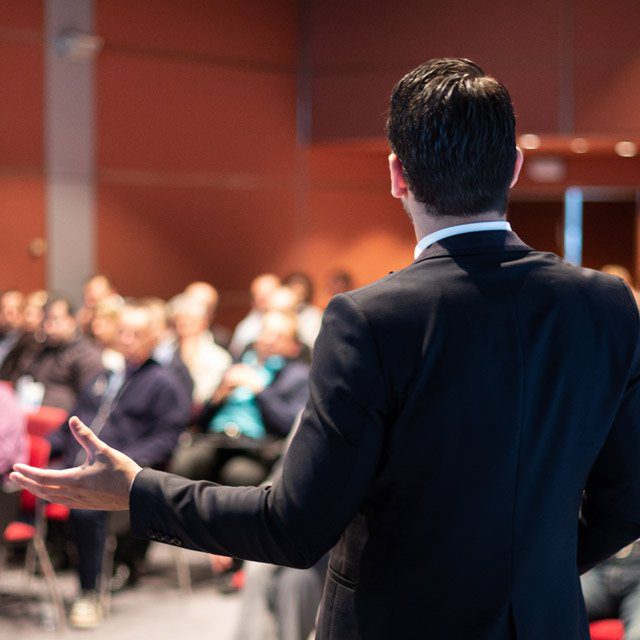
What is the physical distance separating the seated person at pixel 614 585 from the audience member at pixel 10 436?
2584 mm

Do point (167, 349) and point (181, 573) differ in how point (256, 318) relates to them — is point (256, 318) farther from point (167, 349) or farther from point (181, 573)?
point (181, 573)

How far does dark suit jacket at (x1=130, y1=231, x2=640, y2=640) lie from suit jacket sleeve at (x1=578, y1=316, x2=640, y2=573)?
41 mm

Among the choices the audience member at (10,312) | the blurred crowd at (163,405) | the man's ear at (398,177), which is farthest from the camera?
the audience member at (10,312)

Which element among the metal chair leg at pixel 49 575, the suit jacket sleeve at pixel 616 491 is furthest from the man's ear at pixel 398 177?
the metal chair leg at pixel 49 575

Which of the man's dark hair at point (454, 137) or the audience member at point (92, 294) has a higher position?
the man's dark hair at point (454, 137)

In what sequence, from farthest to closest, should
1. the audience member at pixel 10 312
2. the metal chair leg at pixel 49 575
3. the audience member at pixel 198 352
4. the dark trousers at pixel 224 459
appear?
the audience member at pixel 10 312 < the audience member at pixel 198 352 < the dark trousers at pixel 224 459 < the metal chair leg at pixel 49 575

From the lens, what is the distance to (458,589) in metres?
1.23

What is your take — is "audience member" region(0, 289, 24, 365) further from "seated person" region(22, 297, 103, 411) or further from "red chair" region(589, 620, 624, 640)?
"red chair" region(589, 620, 624, 640)

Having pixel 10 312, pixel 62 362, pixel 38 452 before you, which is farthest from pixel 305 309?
pixel 38 452

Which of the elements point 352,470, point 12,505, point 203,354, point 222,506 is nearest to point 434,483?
point 352,470

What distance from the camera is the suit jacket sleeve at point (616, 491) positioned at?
133 cm

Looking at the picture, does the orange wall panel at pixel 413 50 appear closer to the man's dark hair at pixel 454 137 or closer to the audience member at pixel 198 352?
the audience member at pixel 198 352

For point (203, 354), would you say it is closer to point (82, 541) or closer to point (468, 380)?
point (82, 541)

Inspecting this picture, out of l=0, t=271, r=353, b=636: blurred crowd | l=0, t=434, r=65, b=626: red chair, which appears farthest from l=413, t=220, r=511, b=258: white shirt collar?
l=0, t=434, r=65, b=626: red chair
